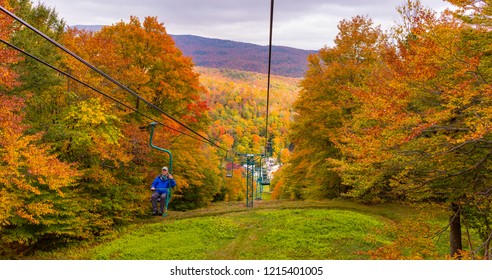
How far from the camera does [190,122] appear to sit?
25.6 m

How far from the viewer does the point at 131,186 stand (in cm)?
2044

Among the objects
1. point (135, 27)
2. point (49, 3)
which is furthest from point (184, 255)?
point (49, 3)

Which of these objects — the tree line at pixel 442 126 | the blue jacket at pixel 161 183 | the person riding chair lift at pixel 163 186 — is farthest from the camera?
the blue jacket at pixel 161 183

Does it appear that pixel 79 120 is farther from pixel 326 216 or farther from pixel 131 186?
pixel 326 216

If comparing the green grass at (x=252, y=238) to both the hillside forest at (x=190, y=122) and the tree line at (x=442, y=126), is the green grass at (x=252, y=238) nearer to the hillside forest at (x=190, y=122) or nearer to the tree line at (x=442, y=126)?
the hillside forest at (x=190, y=122)

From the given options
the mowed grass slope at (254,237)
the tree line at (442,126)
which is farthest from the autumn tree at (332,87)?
the mowed grass slope at (254,237)

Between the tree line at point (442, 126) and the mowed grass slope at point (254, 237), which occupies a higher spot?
the tree line at point (442, 126)

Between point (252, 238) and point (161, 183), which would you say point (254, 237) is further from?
point (161, 183)

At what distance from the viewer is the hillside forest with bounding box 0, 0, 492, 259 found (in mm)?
10353

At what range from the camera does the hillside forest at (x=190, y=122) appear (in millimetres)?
10353

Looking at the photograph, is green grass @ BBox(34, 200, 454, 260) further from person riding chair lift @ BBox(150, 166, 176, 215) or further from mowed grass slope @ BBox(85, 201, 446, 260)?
person riding chair lift @ BBox(150, 166, 176, 215)

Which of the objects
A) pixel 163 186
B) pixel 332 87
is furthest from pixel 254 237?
pixel 332 87

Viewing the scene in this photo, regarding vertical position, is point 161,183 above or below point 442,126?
below

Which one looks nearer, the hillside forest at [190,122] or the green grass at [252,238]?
the hillside forest at [190,122]
